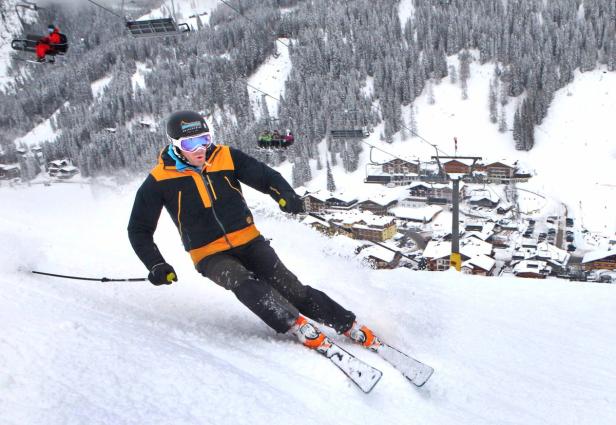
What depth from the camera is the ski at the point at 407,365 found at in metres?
3.35

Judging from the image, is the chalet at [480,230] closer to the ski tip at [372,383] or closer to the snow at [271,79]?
the ski tip at [372,383]

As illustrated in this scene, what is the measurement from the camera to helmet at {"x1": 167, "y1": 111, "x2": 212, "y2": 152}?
4070 millimetres

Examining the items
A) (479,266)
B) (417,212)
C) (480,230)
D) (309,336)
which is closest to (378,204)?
(417,212)

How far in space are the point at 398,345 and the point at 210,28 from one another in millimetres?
152976

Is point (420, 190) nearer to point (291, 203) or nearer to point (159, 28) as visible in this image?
point (159, 28)

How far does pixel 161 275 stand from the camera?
3803 millimetres

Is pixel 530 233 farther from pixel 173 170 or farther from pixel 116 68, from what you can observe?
pixel 116 68

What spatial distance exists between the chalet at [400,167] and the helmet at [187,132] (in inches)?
2651

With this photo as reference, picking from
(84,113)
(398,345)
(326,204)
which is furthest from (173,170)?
(84,113)

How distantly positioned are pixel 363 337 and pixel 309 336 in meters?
0.51

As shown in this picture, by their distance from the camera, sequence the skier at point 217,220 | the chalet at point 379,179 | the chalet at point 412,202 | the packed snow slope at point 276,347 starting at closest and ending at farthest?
the packed snow slope at point 276,347 < the skier at point 217,220 < the chalet at point 412,202 < the chalet at point 379,179

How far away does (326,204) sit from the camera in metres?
60.2

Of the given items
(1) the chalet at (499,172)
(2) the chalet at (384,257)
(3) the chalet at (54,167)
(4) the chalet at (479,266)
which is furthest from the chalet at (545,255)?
(3) the chalet at (54,167)

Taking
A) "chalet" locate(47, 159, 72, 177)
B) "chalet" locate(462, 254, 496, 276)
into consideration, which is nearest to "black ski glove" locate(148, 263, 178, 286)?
"chalet" locate(462, 254, 496, 276)
